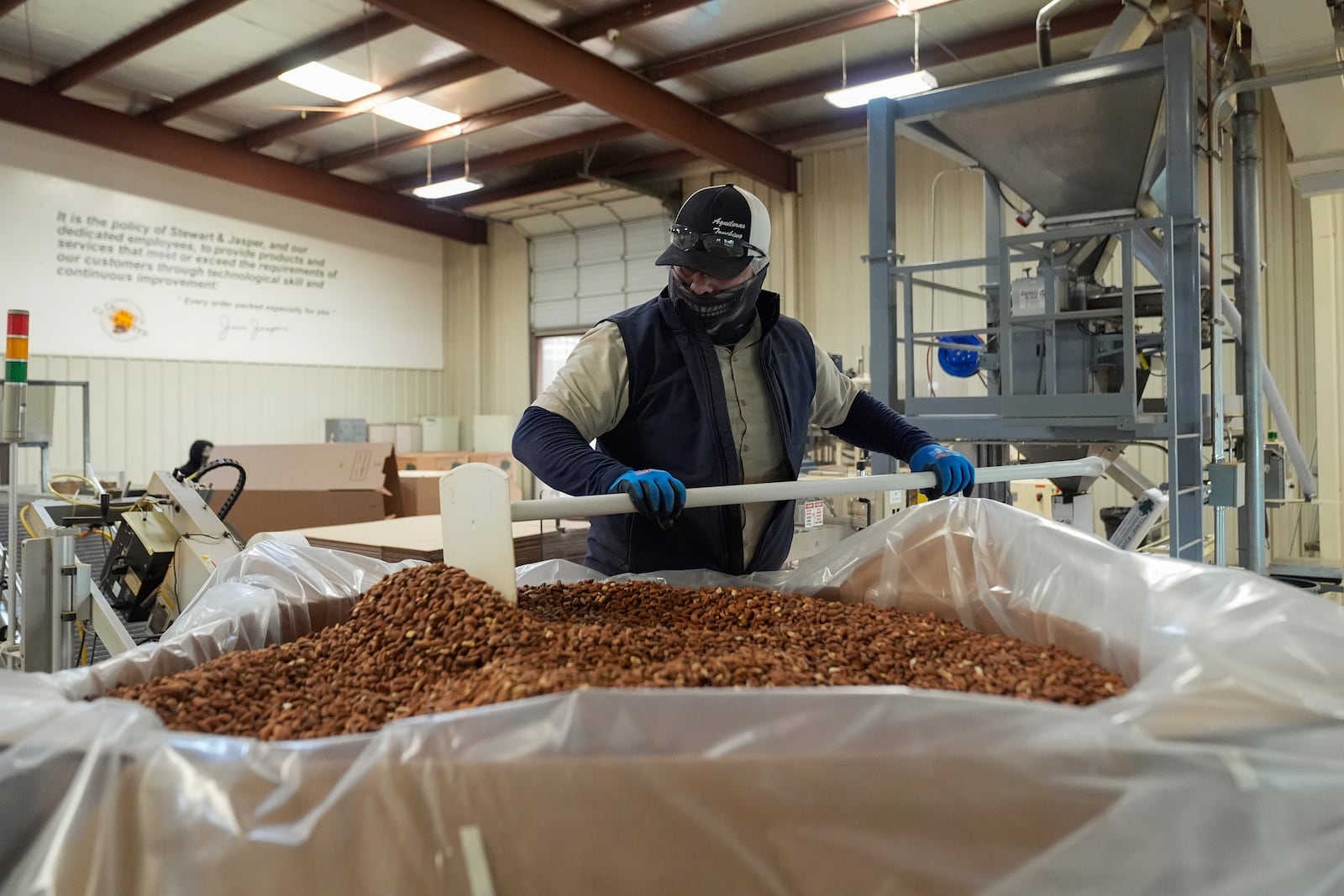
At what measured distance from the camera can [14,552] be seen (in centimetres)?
234

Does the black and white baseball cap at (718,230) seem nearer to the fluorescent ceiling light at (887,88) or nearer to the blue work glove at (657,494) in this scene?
the blue work glove at (657,494)

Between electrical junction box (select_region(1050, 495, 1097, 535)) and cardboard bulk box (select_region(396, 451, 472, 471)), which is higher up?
cardboard bulk box (select_region(396, 451, 472, 471))

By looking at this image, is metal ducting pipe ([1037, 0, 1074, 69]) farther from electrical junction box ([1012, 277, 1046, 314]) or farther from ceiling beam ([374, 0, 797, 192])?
ceiling beam ([374, 0, 797, 192])

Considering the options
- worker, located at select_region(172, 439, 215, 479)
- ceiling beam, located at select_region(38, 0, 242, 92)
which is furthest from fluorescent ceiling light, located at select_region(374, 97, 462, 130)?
worker, located at select_region(172, 439, 215, 479)

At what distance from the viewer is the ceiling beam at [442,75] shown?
5395mm

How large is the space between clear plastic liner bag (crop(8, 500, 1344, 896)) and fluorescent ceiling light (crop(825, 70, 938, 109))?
506 centimetres

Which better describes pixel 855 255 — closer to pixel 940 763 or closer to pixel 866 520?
pixel 866 520

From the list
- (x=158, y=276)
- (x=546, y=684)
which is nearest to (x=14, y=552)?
(x=546, y=684)

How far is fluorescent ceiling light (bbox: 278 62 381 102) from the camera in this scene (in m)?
5.84

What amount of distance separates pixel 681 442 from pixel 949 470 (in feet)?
1.70

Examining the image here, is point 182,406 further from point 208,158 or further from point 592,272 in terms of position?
point 592,272

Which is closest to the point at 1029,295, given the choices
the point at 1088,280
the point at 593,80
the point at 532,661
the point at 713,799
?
the point at 1088,280

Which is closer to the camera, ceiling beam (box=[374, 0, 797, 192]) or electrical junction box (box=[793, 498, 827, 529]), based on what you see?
electrical junction box (box=[793, 498, 827, 529])
